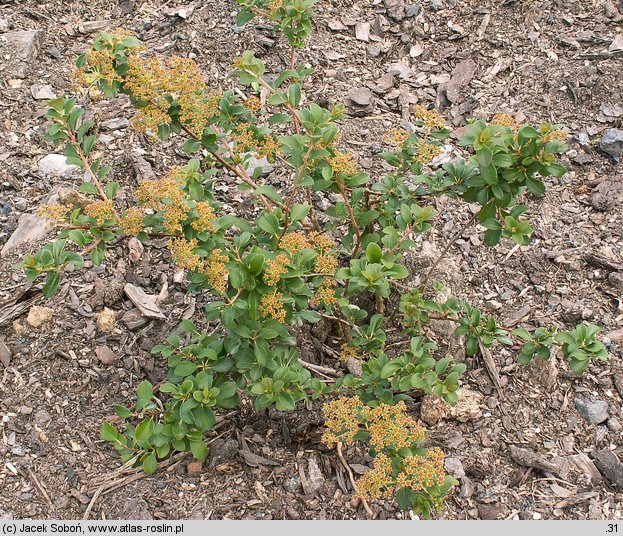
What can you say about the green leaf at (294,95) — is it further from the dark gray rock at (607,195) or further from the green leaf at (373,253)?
the dark gray rock at (607,195)

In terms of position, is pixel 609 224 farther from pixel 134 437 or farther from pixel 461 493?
pixel 134 437

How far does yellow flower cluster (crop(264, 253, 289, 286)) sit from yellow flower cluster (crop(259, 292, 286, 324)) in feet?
0.20

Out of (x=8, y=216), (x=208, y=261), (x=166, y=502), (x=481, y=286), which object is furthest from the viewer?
(x=8, y=216)

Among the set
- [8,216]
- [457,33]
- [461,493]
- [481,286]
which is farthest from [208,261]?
[457,33]

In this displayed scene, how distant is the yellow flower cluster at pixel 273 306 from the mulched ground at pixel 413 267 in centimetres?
82

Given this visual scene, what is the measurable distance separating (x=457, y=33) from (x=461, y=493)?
10.2ft

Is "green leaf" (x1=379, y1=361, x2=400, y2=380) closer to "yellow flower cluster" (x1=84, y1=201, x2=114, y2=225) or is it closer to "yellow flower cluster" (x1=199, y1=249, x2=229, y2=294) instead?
"yellow flower cluster" (x1=199, y1=249, x2=229, y2=294)

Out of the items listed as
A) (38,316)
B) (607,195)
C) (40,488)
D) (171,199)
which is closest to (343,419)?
(171,199)

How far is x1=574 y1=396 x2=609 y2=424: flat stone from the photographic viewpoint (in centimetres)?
320

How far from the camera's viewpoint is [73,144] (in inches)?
110

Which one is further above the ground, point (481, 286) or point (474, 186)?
point (474, 186)

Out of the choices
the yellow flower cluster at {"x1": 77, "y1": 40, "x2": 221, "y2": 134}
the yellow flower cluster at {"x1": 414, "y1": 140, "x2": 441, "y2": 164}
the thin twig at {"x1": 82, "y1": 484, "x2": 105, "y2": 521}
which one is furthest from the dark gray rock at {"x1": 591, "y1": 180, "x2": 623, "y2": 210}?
the thin twig at {"x1": 82, "y1": 484, "x2": 105, "y2": 521}

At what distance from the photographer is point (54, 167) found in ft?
13.6

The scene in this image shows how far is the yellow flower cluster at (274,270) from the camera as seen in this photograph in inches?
91.6
